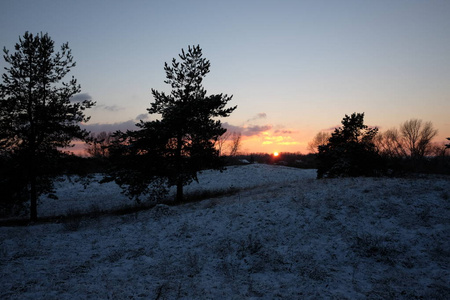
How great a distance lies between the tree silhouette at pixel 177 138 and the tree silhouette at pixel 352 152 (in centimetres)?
961

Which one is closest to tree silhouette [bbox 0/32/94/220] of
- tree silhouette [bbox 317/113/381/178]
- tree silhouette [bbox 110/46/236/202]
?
tree silhouette [bbox 110/46/236/202]

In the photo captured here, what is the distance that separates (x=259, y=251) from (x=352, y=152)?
1436 centimetres

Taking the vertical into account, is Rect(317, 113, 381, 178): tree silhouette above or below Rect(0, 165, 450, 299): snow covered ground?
above

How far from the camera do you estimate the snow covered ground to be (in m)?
6.38

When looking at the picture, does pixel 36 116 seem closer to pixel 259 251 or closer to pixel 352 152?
pixel 259 251

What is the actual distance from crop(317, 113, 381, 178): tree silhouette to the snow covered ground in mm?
5099

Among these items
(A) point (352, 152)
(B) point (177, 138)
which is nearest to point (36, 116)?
(B) point (177, 138)

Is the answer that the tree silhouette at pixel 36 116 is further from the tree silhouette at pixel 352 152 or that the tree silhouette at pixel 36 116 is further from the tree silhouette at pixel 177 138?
the tree silhouette at pixel 352 152

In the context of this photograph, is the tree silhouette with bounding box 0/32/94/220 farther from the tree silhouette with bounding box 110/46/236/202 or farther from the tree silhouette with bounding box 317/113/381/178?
the tree silhouette with bounding box 317/113/381/178

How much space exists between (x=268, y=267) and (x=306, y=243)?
2084mm

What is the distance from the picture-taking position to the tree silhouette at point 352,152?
18.8 metres

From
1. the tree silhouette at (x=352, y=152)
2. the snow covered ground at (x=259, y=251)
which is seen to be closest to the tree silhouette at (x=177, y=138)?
the snow covered ground at (x=259, y=251)

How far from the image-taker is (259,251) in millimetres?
8516

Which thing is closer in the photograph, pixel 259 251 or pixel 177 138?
pixel 259 251
